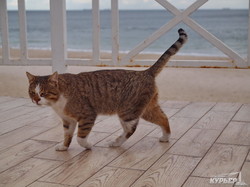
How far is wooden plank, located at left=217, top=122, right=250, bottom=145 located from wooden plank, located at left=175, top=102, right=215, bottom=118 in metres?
0.41

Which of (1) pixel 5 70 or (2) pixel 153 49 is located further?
(2) pixel 153 49

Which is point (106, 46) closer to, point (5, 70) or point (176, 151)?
point (5, 70)

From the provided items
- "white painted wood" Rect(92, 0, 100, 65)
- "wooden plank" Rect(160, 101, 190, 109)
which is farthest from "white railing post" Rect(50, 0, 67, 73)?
"wooden plank" Rect(160, 101, 190, 109)

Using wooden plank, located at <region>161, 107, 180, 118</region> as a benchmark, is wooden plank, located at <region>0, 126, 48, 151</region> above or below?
below

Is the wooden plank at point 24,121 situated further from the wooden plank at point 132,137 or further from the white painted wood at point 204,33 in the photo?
the white painted wood at point 204,33

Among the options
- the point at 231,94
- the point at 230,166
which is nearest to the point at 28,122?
the point at 230,166

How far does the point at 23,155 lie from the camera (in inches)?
107

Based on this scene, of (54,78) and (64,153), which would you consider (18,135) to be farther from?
(54,78)

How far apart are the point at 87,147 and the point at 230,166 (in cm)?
95

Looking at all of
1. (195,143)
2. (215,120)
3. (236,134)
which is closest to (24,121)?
(195,143)

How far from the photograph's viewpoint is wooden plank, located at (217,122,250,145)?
298 cm

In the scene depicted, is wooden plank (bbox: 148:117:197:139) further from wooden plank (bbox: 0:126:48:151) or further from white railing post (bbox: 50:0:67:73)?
white railing post (bbox: 50:0:67:73)

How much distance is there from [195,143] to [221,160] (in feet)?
1.31

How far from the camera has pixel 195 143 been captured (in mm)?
2955
